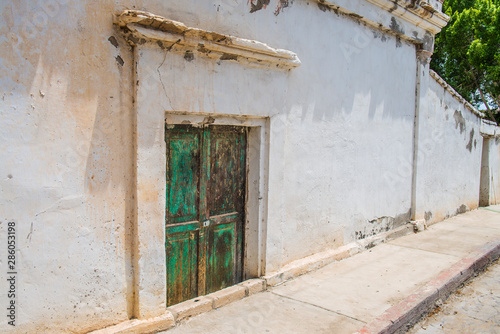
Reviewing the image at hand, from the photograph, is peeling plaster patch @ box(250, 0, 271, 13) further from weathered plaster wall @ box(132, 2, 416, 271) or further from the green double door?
the green double door

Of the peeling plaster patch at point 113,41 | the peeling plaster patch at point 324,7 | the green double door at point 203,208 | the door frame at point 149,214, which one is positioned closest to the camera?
the peeling plaster patch at point 113,41

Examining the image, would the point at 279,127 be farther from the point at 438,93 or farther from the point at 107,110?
the point at 438,93

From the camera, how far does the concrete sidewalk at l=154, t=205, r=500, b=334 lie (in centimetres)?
355

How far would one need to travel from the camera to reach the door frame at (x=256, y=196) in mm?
4223

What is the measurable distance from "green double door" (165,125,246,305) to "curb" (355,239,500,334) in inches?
58.2

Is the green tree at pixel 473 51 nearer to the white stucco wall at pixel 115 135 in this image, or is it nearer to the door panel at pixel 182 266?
the white stucco wall at pixel 115 135

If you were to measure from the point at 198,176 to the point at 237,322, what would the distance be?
1.33 meters

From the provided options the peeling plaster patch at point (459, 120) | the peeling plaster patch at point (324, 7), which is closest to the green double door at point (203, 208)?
the peeling plaster patch at point (324, 7)

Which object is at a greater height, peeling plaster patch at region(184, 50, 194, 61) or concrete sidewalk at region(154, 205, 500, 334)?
peeling plaster patch at region(184, 50, 194, 61)

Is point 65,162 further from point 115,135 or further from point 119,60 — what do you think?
point 119,60

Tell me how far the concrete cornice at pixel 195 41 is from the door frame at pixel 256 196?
2.03 ft

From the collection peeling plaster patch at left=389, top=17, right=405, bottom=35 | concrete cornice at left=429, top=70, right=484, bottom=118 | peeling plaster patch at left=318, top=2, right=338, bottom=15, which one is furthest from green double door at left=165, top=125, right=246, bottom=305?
concrete cornice at left=429, top=70, right=484, bottom=118

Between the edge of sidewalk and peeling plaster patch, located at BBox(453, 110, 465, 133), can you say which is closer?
the edge of sidewalk

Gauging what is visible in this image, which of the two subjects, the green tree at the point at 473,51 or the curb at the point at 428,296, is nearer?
the curb at the point at 428,296
